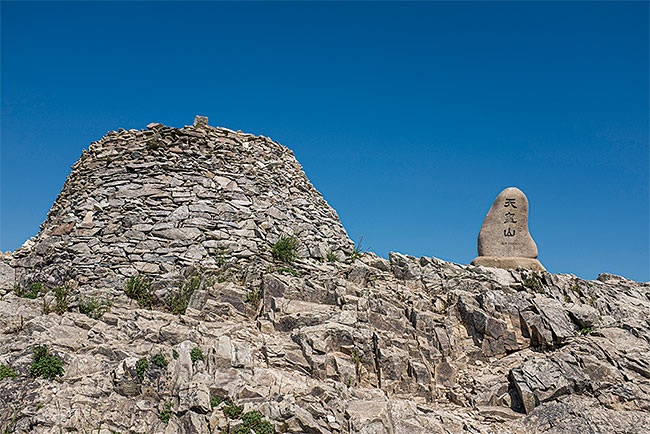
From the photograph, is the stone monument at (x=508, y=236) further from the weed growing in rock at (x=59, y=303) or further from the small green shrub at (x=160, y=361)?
the weed growing in rock at (x=59, y=303)

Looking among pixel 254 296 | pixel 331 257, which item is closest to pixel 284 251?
pixel 331 257

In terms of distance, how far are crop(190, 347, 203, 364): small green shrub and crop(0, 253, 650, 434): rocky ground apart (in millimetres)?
93

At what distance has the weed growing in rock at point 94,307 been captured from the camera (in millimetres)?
10195

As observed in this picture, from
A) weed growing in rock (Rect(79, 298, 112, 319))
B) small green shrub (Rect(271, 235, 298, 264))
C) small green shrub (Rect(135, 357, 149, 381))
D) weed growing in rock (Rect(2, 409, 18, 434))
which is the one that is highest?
small green shrub (Rect(271, 235, 298, 264))

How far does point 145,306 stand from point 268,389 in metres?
4.00

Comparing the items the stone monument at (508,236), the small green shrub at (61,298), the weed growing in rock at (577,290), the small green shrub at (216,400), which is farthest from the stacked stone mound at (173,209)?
the weed growing in rock at (577,290)

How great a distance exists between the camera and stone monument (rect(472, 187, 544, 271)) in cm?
1511

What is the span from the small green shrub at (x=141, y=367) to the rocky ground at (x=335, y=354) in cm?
2

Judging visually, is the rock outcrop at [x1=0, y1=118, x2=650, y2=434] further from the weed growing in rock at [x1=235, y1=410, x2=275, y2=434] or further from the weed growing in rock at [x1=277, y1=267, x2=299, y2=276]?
the weed growing in rock at [x1=277, y1=267, x2=299, y2=276]

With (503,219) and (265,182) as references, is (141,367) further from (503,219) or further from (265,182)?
(503,219)

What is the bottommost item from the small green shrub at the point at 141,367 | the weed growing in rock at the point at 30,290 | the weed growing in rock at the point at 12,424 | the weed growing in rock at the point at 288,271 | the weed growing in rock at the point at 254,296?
the weed growing in rock at the point at 12,424

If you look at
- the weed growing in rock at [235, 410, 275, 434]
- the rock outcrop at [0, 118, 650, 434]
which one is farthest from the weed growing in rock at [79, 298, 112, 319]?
the weed growing in rock at [235, 410, 275, 434]

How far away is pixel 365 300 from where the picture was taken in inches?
434

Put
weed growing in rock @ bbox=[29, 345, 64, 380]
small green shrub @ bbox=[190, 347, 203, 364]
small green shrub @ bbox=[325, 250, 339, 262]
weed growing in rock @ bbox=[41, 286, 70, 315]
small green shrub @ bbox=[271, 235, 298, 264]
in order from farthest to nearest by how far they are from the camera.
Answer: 1. small green shrub @ bbox=[325, 250, 339, 262]
2. small green shrub @ bbox=[271, 235, 298, 264]
3. weed growing in rock @ bbox=[41, 286, 70, 315]
4. small green shrub @ bbox=[190, 347, 203, 364]
5. weed growing in rock @ bbox=[29, 345, 64, 380]
